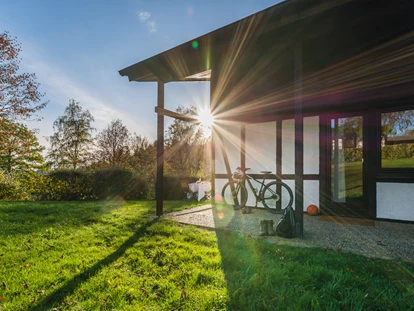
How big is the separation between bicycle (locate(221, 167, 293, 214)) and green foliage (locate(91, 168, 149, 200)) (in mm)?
3997

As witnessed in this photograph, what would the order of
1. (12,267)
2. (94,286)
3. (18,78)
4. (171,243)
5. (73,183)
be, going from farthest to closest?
(18,78), (73,183), (171,243), (12,267), (94,286)

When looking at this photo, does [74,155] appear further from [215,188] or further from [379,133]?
[379,133]

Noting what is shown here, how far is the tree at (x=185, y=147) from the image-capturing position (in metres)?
14.6

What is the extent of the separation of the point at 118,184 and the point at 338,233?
23.6ft

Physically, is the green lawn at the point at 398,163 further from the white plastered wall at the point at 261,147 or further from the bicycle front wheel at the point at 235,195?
the bicycle front wheel at the point at 235,195

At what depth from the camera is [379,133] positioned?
4367mm

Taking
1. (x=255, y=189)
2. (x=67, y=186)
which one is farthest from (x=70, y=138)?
(x=255, y=189)

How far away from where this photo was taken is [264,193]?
532 cm

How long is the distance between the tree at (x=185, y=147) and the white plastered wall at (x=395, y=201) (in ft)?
34.4

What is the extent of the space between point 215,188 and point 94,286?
4.83m

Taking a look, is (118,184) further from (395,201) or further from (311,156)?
(395,201)

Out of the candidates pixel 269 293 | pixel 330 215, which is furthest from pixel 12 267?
pixel 330 215

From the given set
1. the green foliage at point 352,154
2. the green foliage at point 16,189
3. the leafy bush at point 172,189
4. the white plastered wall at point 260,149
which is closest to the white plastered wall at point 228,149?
the white plastered wall at point 260,149

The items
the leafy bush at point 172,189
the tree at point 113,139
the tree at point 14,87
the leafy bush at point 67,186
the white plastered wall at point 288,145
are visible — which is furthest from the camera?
the tree at point 113,139
